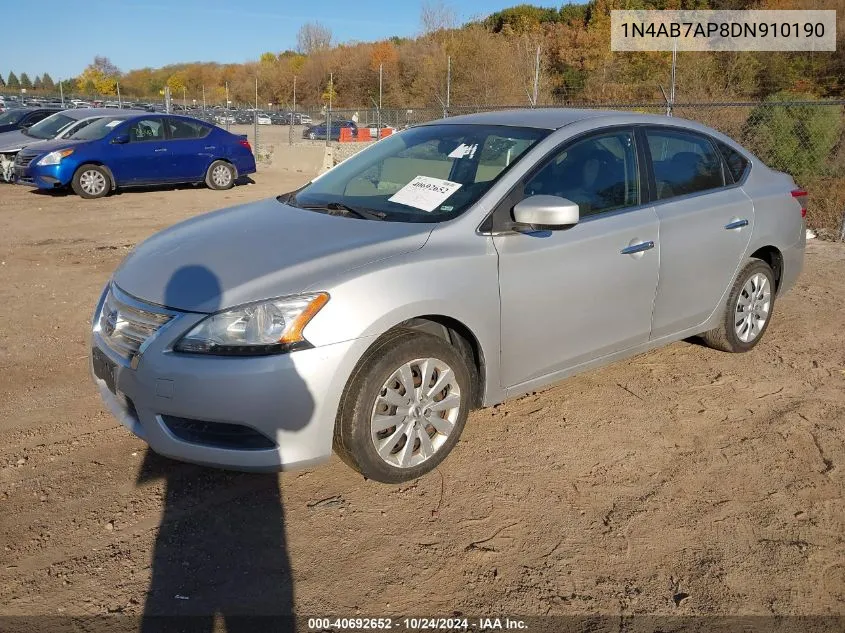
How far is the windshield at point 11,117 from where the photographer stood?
57.8 ft

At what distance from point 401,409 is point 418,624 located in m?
0.98

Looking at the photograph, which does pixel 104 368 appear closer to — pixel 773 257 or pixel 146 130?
pixel 773 257

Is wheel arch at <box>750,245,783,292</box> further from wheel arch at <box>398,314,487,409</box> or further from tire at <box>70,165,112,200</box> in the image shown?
tire at <box>70,165,112,200</box>

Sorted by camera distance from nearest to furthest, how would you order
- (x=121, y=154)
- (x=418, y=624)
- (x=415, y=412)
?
(x=418, y=624)
(x=415, y=412)
(x=121, y=154)

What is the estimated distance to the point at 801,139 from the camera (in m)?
12.0

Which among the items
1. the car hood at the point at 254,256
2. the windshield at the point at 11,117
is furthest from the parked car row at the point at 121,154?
the car hood at the point at 254,256

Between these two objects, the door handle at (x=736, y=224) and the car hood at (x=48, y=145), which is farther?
the car hood at (x=48, y=145)

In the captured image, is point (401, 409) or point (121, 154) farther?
point (121, 154)

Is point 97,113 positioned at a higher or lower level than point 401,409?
higher

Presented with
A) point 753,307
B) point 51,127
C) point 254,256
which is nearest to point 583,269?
point 254,256

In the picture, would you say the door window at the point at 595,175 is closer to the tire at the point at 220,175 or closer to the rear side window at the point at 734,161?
the rear side window at the point at 734,161

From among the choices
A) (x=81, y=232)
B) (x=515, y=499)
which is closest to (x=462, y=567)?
(x=515, y=499)

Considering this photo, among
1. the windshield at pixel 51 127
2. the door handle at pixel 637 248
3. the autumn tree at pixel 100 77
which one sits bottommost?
the door handle at pixel 637 248

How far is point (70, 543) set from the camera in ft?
9.63
